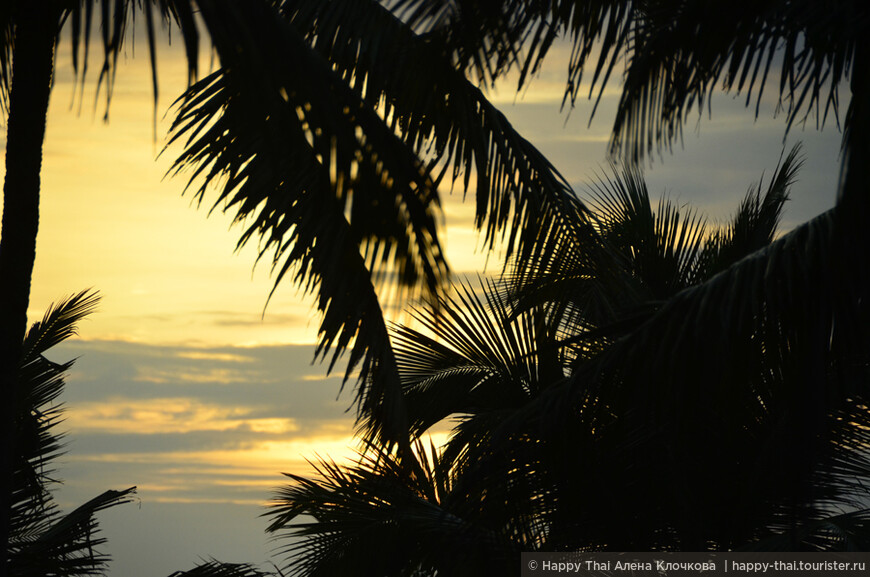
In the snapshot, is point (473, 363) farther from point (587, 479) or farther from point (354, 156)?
point (354, 156)

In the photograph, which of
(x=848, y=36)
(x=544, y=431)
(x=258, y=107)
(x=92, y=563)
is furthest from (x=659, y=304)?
(x=92, y=563)

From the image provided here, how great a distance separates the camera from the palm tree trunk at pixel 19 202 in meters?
3.98

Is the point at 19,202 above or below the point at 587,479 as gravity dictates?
above

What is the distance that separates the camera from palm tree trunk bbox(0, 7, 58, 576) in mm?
3982

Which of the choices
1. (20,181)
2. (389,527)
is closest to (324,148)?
(20,181)

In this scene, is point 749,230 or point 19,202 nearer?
point 19,202

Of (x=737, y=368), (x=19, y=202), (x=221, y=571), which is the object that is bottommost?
(x=221, y=571)

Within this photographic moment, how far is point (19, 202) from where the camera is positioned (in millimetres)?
4086

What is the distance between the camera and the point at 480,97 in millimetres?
6121

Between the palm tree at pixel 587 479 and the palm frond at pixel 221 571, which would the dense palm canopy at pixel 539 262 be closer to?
the palm tree at pixel 587 479

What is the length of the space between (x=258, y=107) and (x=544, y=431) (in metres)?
2.18

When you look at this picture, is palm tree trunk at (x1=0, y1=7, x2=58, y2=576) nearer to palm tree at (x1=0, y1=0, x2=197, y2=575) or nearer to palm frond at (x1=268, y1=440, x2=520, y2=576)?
palm tree at (x1=0, y1=0, x2=197, y2=575)

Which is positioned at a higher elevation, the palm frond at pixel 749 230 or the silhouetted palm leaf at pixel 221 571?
the palm frond at pixel 749 230

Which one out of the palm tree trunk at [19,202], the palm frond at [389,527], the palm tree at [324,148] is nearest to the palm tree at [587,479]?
the palm frond at [389,527]
